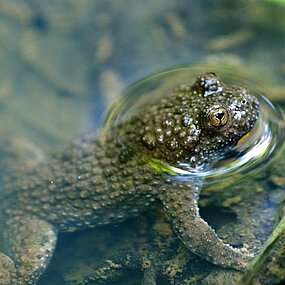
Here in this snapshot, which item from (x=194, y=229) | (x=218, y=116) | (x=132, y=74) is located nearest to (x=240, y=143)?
(x=218, y=116)

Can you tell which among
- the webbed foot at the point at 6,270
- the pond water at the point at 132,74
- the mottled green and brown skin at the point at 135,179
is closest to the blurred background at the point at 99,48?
the pond water at the point at 132,74

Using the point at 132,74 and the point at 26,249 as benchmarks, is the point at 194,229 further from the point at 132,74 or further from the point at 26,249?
the point at 132,74

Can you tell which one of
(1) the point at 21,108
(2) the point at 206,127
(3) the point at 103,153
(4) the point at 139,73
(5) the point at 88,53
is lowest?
(2) the point at 206,127

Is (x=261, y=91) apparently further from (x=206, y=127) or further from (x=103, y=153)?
(x=103, y=153)

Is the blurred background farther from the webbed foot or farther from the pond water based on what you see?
the webbed foot

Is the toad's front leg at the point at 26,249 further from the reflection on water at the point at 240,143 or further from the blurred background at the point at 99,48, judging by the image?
the reflection on water at the point at 240,143

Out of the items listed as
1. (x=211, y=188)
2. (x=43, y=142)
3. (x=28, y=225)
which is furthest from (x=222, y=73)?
(x=28, y=225)
